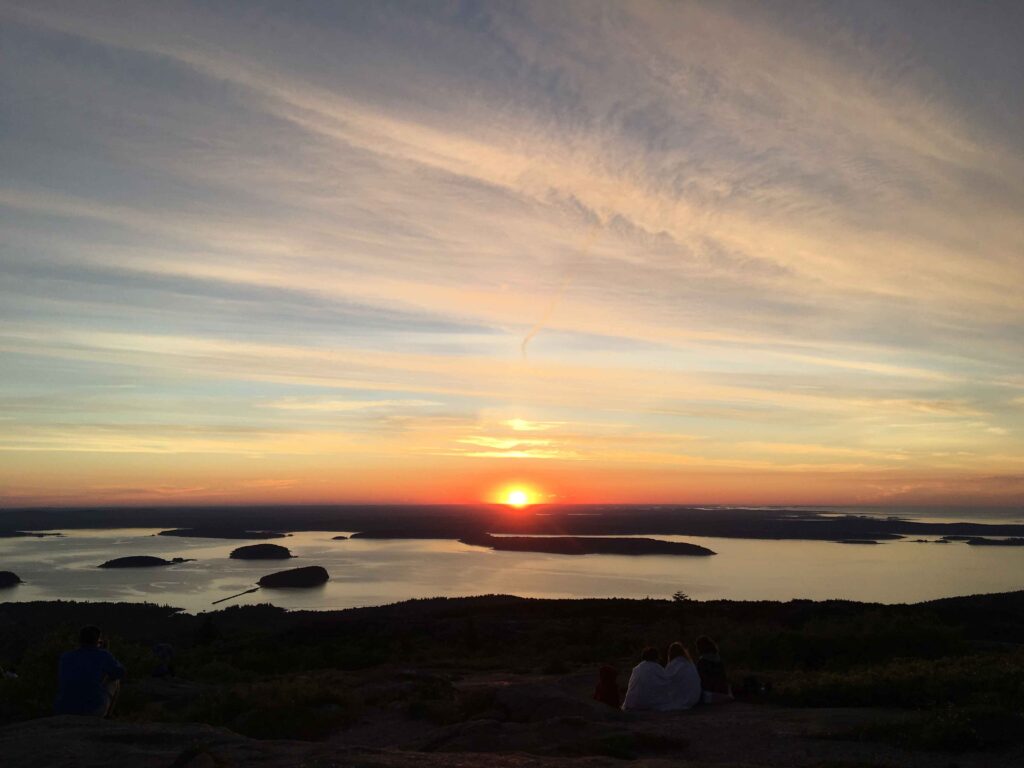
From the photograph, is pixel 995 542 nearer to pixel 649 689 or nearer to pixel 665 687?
pixel 665 687

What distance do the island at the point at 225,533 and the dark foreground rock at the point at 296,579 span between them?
72755 millimetres

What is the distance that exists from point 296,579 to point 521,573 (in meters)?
23.0

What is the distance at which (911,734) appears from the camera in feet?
30.2

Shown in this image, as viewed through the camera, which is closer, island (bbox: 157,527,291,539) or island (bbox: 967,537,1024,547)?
island (bbox: 967,537,1024,547)

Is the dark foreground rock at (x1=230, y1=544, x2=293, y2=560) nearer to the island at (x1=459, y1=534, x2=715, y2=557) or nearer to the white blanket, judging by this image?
the island at (x1=459, y1=534, x2=715, y2=557)

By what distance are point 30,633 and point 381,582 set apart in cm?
3894

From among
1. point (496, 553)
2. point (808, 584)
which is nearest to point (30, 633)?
point (808, 584)

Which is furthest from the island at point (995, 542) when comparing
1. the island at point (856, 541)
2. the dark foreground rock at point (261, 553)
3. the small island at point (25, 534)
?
the small island at point (25, 534)

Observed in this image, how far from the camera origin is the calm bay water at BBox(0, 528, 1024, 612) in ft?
197

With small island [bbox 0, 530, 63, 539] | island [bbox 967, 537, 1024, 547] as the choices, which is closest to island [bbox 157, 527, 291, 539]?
small island [bbox 0, 530, 63, 539]

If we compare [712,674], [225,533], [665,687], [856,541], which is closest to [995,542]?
[856,541]

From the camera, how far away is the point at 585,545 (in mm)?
120312

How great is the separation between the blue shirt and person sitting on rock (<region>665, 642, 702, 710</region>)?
839 cm

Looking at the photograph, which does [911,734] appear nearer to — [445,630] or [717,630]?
[717,630]
